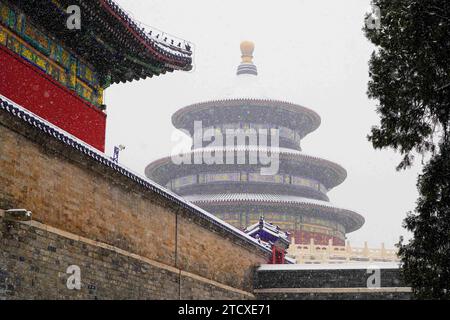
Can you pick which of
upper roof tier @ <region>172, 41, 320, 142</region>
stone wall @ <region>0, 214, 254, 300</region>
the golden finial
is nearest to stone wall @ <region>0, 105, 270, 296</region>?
stone wall @ <region>0, 214, 254, 300</region>

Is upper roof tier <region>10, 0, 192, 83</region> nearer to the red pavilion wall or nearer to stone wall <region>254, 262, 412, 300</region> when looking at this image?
stone wall <region>254, 262, 412, 300</region>

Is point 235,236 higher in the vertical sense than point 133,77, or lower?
lower

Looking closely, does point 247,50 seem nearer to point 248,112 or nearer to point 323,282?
point 248,112

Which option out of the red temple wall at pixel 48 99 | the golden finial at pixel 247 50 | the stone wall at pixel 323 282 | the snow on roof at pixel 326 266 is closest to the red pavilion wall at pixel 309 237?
the golden finial at pixel 247 50

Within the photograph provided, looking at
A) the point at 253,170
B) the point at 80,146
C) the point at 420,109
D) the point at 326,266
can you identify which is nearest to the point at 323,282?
the point at 326,266

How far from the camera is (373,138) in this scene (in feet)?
33.5

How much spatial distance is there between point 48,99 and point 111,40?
230 centimetres

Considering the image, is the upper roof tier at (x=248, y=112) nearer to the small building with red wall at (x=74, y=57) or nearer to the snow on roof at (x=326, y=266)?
the snow on roof at (x=326, y=266)

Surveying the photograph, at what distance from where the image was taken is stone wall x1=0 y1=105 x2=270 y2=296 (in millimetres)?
11203

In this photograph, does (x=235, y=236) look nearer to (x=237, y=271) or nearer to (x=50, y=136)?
(x=237, y=271)

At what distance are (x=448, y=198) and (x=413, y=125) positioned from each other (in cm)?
107

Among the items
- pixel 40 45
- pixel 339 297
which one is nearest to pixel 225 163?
pixel 339 297

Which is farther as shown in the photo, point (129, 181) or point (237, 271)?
point (237, 271)
